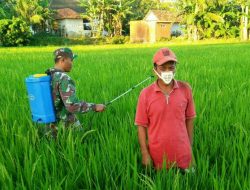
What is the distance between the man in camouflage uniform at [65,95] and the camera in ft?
7.98

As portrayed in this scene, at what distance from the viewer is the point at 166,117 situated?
1.79 m

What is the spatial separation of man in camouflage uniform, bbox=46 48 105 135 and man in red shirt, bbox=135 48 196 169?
712 mm

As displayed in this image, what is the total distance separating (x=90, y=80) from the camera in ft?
16.9

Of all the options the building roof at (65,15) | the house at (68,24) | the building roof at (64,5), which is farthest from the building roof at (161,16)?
the building roof at (65,15)

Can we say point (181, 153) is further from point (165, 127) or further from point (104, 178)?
point (104, 178)

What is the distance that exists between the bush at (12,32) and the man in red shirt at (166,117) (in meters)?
23.2

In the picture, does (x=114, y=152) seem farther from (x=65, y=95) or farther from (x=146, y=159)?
(x=65, y=95)

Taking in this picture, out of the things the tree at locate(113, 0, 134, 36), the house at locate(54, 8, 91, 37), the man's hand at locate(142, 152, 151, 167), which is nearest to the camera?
the man's hand at locate(142, 152, 151, 167)

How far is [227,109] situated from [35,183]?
201cm

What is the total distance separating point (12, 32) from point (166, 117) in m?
23.3


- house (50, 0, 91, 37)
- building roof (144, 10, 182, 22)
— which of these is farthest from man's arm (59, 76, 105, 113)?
building roof (144, 10, 182, 22)

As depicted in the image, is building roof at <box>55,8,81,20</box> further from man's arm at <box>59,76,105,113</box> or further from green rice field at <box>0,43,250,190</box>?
man's arm at <box>59,76,105,113</box>

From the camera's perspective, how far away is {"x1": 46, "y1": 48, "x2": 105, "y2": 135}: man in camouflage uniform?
2.43 m

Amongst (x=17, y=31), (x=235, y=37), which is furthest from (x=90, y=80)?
(x=235, y=37)
